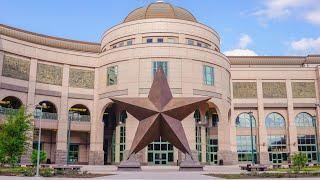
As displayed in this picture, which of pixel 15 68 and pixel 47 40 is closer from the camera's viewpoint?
pixel 15 68

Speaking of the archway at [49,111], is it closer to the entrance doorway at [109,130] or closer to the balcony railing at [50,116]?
the balcony railing at [50,116]

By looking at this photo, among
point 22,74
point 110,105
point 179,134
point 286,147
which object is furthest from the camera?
point 286,147

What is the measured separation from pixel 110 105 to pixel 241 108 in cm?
2376

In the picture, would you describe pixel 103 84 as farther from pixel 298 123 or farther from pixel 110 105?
pixel 298 123

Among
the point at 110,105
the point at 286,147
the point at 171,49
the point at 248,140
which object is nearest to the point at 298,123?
the point at 286,147

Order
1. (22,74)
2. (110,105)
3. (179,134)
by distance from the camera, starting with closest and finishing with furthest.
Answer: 1. (179,134)
2. (22,74)
3. (110,105)

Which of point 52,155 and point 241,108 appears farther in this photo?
point 241,108

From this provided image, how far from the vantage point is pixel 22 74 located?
51.1 metres

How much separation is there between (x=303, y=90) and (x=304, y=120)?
5.39 m

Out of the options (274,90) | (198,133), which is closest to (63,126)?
(198,133)

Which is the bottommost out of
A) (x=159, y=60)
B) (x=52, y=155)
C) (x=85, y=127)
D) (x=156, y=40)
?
(x=52, y=155)

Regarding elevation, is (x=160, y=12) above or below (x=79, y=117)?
above

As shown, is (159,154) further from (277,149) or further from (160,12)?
(277,149)

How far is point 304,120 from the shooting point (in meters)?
65.1
